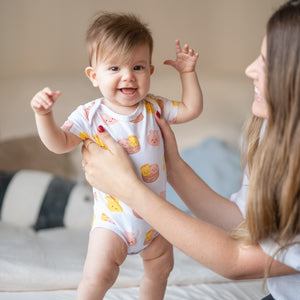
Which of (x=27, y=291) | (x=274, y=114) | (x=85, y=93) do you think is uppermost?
(x=274, y=114)

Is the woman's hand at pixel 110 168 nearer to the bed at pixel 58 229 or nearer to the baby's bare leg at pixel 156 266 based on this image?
the baby's bare leg at pixel 156 266

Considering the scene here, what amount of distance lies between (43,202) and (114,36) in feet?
4.18

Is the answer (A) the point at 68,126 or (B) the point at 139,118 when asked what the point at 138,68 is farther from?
(A) the point at 68,126

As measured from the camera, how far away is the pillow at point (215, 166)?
228cm

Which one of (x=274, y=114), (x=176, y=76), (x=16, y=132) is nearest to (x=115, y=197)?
(x=274, y=114)

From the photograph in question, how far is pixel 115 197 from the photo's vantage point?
1.14 m

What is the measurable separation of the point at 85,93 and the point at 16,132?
1.50 feet

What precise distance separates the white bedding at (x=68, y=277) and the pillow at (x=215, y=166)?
473mm

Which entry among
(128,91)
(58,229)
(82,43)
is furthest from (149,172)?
(82,43)

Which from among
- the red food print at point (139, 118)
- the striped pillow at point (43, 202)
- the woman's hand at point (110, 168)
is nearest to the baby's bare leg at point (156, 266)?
the woman's hand at point (110, 168)

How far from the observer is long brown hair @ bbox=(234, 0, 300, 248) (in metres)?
0.96

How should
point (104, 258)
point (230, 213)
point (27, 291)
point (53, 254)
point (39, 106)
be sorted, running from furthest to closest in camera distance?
point (53, 254)
point (27, 291)
point (230, 213)
point (104, 258)
point (39, 106)

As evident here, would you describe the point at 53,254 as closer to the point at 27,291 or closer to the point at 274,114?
the point at 27,291

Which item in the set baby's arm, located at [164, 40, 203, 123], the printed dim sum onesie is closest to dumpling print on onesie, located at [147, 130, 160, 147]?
the printed dim sum onesie
